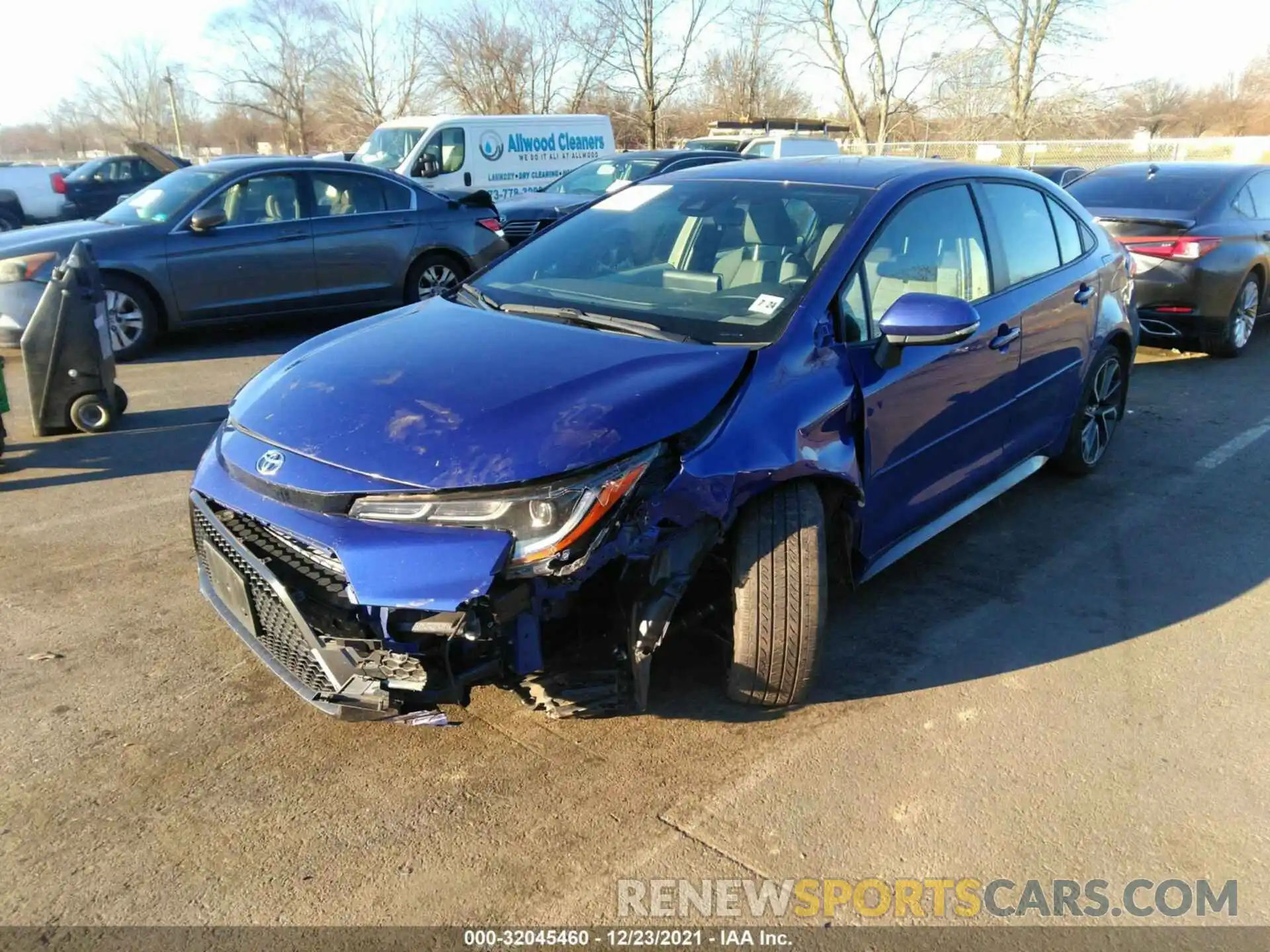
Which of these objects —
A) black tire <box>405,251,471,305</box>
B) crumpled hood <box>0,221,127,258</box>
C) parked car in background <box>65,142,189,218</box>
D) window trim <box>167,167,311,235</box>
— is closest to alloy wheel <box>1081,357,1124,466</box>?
black tire <box>405,251,471,305</box>

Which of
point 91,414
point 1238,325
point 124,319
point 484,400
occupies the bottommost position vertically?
point 1238,325

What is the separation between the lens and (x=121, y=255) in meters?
7.93

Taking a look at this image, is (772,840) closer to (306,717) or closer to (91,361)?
(306,717)

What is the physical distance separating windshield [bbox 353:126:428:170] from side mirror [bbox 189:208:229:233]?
7968 mm

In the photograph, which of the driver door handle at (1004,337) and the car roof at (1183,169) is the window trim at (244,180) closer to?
the driver door handle at (1004,337)

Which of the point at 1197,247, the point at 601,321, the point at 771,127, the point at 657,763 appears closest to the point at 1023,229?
the point at 601,321

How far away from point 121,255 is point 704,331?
6581mm

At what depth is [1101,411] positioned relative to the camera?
5.39 metres

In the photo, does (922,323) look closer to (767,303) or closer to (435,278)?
(767,303)

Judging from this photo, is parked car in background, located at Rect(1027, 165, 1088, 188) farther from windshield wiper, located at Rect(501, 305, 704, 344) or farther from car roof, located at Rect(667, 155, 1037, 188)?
windshield wiper, located at Rect(501, 305, 704, 344)

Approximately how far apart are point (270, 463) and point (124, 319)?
20.8ft

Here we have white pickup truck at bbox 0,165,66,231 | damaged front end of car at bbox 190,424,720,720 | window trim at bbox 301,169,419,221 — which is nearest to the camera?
damaged front end of car at bbox 190,424,720,720

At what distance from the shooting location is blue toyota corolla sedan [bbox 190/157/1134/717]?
2.51 meters

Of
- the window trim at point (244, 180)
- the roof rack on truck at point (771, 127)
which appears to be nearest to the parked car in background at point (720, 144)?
the roof rack on truck at point (771, 127)
